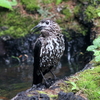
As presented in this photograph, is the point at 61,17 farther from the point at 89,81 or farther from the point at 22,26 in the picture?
the point at 89,81

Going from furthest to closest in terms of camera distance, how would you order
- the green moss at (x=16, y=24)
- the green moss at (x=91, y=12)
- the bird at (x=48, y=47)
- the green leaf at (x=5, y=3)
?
the green moss at (x=16, y=24) → the green leaf at (x=5, y=3) → the green moss at (x=91, y=12) → the bird at (x=48, y=47)

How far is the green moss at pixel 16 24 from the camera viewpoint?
300 inches

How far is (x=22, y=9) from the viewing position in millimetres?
8281

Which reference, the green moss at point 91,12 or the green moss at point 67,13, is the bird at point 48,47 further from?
the green moss at point 67,13

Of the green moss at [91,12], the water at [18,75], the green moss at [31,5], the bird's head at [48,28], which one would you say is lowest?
the water at [18,75]

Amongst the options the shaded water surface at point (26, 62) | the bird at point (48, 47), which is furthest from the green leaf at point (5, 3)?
the bird at point (48, 47)

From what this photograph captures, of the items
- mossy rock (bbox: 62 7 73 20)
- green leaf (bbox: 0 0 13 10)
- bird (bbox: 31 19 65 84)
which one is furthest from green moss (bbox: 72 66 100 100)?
green leaf (bbox: 0 0 13 10)

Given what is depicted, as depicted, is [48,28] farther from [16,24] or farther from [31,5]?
[31,5]

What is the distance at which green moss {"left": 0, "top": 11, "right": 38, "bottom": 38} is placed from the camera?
25.0ft

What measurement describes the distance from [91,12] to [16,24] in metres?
3.07

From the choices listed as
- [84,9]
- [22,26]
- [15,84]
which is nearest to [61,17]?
[84,9]

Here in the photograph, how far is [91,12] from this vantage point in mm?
7336

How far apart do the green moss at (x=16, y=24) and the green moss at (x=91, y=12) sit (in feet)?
7.10

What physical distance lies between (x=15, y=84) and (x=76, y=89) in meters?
2.76
